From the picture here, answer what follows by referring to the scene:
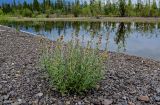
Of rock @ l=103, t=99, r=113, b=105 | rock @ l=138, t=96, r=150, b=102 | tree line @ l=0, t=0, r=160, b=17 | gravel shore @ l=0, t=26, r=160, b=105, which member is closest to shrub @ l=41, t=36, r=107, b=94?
gravel shore @ l=0, t=26, r=160, b=105

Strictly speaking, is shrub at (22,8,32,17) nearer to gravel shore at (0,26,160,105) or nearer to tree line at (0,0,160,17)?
tree line at (0,0,160,17)

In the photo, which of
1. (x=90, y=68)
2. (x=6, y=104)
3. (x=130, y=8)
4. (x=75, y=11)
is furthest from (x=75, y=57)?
(x=75, y=11)

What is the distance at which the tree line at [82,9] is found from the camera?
131500 millimetres

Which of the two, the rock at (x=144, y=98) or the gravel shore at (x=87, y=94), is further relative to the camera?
the rock at (x=144, y=98)

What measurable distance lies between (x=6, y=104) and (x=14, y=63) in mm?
3664

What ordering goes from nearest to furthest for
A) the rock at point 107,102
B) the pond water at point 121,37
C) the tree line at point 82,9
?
the rock at point 107,102, the pond water at point 121,37, the tree line at point 82,9

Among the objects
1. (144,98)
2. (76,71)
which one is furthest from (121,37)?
(76,71)

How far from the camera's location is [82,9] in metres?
144

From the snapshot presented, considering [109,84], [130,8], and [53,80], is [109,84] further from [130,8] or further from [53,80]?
[130,8]

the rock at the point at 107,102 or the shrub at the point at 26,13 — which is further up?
the shrub at the point at 26,13

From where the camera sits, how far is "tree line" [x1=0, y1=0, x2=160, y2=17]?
13150 cm

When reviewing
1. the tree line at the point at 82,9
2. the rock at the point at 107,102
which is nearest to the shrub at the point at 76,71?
the rock at the point at 107,102

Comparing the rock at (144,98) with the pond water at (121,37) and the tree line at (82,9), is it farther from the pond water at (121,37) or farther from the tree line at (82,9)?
the tree line at (82,9)

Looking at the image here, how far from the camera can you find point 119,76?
9.74 metres
